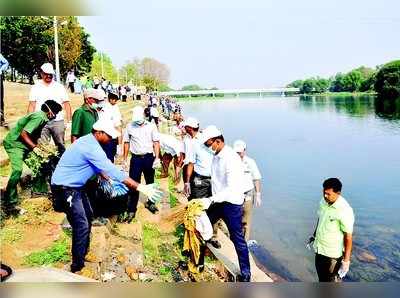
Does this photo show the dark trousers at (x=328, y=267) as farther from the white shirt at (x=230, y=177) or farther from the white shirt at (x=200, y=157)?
the white shirt at (x=200, y=157)

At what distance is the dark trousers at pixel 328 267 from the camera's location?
409cm

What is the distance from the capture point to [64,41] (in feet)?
46.4

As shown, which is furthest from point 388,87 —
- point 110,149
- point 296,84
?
point 110,149

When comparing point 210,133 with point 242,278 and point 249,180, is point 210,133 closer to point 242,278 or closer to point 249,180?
point 242,278

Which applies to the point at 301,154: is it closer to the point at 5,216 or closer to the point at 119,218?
the point at 119,218

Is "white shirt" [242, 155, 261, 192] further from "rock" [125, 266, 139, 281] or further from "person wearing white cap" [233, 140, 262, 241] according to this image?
"rock" [125, 266, 139, 281]

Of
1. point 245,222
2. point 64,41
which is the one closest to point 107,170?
point 245,222

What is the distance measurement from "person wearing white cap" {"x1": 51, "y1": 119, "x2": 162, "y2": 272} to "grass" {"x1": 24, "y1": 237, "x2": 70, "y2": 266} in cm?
34

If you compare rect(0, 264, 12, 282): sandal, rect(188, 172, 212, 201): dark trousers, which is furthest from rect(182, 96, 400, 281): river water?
rect(0, 264, 12, 282): sandal

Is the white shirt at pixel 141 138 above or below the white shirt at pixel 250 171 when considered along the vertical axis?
above

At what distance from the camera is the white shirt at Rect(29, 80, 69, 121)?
16.9 ft

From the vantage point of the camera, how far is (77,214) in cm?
416

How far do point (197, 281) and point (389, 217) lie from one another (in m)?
4.84

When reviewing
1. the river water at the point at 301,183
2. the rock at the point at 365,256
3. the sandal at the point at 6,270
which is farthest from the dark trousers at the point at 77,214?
the rock at the point at 365,256
